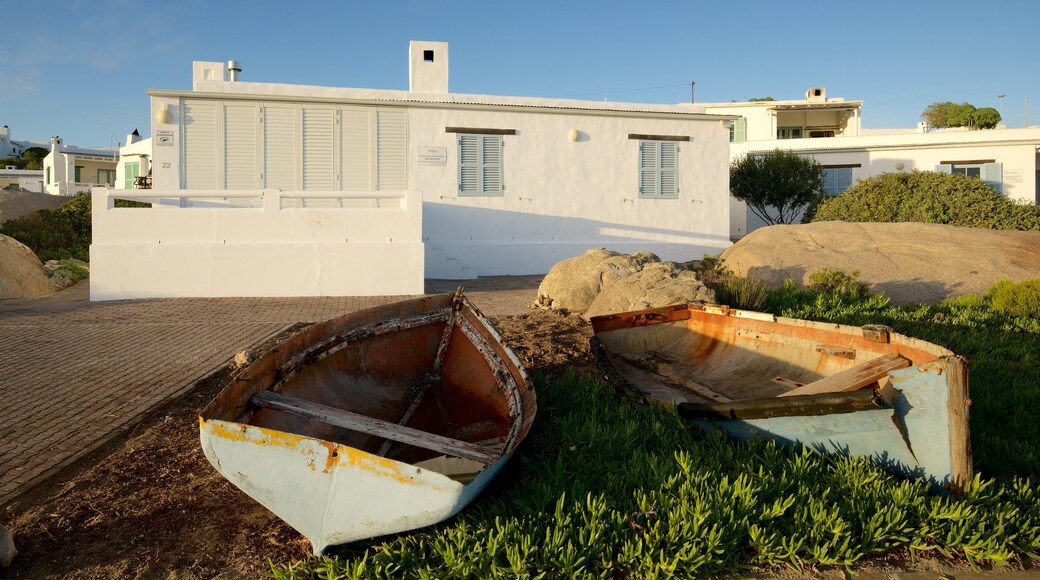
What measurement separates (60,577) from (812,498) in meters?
3.81

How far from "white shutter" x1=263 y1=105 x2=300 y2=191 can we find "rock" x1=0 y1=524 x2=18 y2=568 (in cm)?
1303

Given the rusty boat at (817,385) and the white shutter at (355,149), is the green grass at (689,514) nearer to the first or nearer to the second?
the rusty boat at (817,385)

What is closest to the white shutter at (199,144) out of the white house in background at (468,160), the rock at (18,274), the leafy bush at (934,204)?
the white house in background at (468,160)

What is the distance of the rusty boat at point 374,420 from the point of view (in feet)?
11.3

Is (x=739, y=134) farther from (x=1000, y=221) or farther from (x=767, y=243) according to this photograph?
(x=767, y=243)

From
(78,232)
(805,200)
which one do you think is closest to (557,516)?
(78,232)

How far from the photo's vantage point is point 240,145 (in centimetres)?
1570

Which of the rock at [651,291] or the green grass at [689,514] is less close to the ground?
the rock at [651,291]

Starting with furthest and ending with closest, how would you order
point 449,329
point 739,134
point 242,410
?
point 739,134 → point 449,329 → point 242,410

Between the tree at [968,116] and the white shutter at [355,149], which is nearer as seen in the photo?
the white shutter at [355,149]

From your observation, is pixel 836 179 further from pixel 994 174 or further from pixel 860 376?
pixel 860 376

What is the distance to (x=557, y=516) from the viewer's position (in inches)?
148

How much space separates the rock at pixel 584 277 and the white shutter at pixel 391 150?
6.82 meters

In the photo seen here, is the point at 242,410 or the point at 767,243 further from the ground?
the point at 767,243
